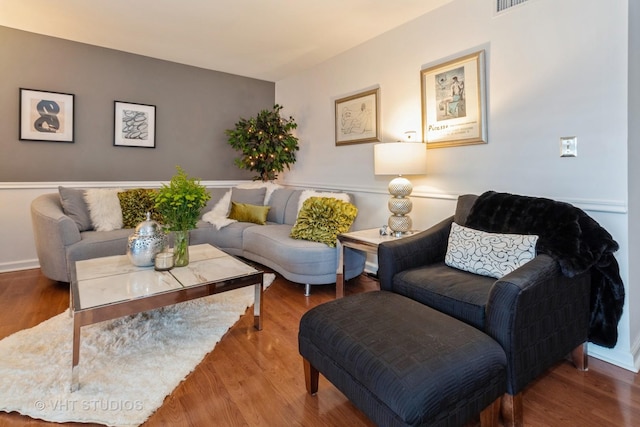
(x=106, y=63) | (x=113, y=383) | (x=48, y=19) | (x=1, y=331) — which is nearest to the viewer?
(x=113, y=383)

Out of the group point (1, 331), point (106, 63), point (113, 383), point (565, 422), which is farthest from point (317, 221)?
point (106, 63)

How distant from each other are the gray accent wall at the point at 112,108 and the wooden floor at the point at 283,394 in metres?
2.01

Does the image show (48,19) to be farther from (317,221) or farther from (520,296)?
(520,296)

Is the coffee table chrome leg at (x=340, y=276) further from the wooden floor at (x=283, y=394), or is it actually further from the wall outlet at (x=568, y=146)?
the wall outlet at (x=568, y=146)

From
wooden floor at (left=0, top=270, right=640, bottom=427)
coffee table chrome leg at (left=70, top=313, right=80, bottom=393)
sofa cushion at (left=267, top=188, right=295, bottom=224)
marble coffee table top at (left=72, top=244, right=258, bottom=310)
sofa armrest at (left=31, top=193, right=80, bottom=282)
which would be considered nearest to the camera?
wooden floor at (left=0, top=270, right=640, bottom=427)

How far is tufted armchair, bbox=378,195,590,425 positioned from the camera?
4.35 feet

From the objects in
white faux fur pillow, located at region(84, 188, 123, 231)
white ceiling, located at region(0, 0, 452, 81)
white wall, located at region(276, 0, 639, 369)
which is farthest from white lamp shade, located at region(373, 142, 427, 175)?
white faux fur pillow, located at region(84, 188, 123, 231)

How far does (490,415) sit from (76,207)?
3545mm

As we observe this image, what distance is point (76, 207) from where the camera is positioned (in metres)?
3.09

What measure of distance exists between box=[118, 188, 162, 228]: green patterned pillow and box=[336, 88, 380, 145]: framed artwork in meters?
2.08

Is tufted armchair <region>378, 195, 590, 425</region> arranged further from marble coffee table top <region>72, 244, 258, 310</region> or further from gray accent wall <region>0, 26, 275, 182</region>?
gray accent wall <region>0, 26, 275, 182</region>

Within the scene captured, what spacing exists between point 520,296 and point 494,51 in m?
1.80

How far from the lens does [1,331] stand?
6.83ft

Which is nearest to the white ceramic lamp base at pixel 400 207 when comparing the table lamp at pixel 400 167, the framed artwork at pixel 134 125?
the table lamp at pixel 400 167
